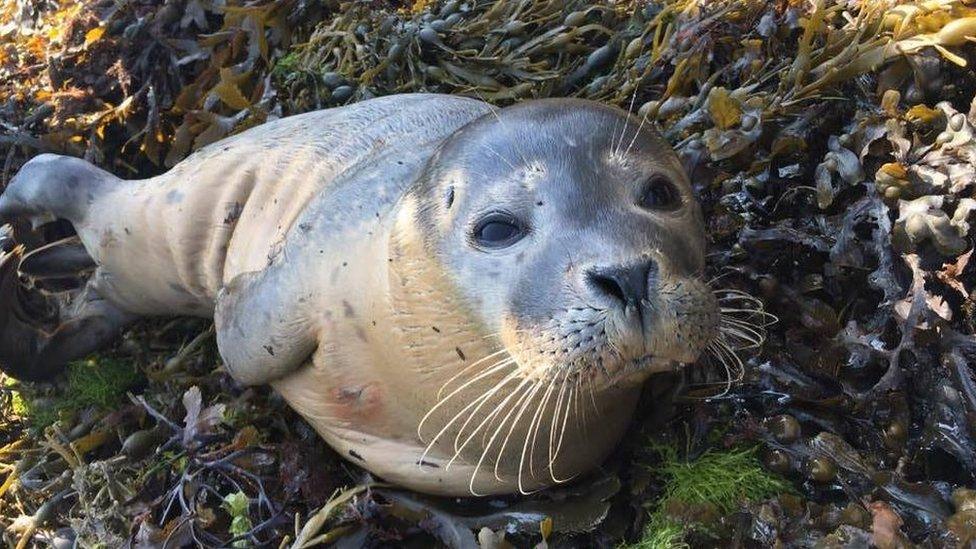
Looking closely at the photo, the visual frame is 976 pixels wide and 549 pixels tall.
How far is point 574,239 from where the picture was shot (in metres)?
1.76

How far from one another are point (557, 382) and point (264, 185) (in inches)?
53.7

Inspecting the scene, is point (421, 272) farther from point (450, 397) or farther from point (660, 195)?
point (660, 195)

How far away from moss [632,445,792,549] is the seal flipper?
1.99 m

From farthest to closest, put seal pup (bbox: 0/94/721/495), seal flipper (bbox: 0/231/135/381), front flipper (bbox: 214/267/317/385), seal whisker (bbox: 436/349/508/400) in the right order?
seal flipper (bbox: 0/231/135/381) → front flipper (bbox: 214/267/317/385) → seal whisker (bbox: 436/349/508/400) → seal pup (bbox: 0/94/721/495)

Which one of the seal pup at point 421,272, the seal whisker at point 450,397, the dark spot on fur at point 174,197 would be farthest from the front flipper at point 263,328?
the dark spot on fur at point 174,197

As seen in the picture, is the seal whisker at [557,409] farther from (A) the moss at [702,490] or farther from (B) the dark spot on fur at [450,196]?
(B) the dark spot on fur at [450,196]

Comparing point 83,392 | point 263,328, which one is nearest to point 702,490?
point 263,328

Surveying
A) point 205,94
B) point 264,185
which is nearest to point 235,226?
point 264,185

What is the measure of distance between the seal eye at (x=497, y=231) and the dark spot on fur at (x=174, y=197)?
129cm

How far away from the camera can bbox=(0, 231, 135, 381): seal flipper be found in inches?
122

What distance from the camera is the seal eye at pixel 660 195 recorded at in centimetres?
196

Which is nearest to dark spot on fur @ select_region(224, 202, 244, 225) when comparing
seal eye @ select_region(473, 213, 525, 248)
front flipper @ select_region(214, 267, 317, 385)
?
front flipper @ select_region(214, 267, 317, 385)

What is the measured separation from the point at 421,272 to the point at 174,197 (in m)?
1.18

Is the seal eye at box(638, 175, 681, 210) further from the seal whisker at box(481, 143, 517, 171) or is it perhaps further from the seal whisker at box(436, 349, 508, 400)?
the seal whisker at box(436, 349, 508, 400)
